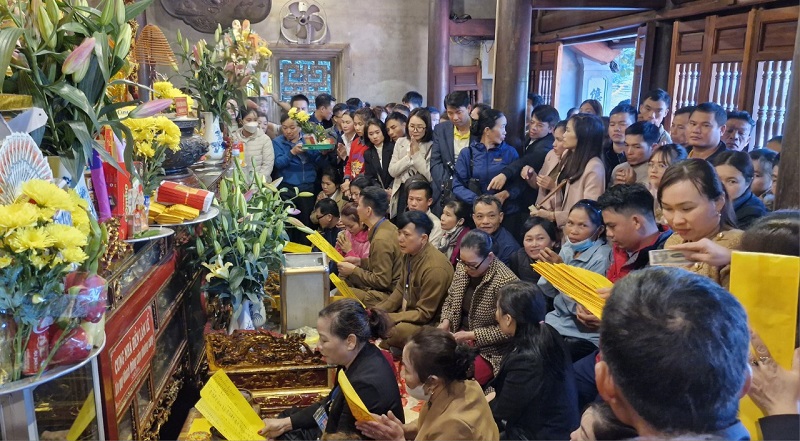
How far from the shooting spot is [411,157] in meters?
4.41

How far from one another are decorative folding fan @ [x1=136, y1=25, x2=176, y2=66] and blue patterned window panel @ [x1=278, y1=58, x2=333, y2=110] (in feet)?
18.1

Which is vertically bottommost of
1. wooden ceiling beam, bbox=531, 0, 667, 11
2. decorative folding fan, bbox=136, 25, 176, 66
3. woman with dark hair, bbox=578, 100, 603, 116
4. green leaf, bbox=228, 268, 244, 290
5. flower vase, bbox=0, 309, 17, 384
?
green leaf, bbox=228, 268, 244, 290

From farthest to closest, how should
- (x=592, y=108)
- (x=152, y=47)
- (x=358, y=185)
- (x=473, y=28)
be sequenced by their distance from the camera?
(x=473, y=28) → (x=592, y=108) → (x=358, y=185) → (x=152, y=47)

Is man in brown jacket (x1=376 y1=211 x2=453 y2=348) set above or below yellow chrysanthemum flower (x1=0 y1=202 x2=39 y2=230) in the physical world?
below

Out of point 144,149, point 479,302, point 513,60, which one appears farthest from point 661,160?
point 144,149

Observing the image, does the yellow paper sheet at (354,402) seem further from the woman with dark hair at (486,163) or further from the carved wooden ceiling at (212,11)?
the carved wooden ceiling at (212,11)

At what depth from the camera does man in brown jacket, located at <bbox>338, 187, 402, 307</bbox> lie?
341cm

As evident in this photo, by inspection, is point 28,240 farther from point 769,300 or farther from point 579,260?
point 579,260

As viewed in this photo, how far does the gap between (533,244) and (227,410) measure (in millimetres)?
1635

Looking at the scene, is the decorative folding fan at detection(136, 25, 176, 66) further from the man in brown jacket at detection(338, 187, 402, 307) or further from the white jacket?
the white jacket

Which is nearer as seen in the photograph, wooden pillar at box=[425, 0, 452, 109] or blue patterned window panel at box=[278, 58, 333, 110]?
wooden pillar at box=[425, 0, 452, 109]

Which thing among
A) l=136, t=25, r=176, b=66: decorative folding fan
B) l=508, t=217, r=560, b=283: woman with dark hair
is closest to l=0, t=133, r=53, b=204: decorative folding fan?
l=136, t=25, r=176, b=66: decorative folding fan

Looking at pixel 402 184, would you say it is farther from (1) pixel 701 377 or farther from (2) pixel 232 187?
(1) pixel 701 377

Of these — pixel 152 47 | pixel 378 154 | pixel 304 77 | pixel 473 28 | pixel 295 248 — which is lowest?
pixel 295 248
